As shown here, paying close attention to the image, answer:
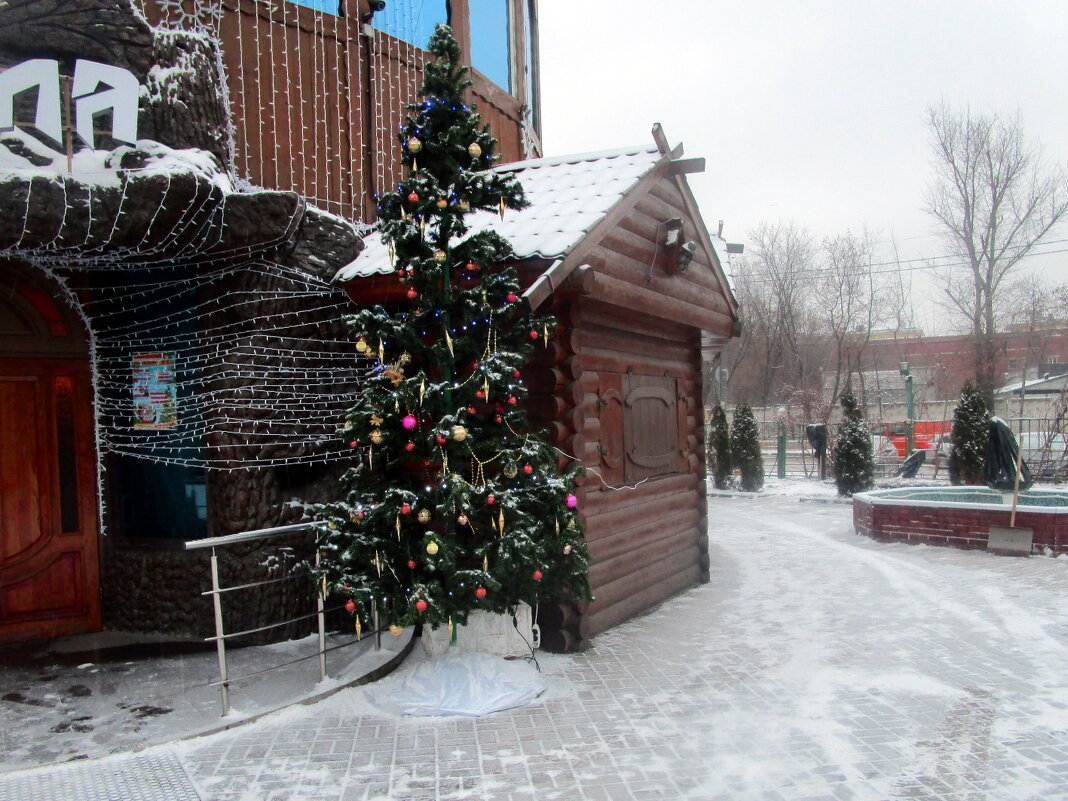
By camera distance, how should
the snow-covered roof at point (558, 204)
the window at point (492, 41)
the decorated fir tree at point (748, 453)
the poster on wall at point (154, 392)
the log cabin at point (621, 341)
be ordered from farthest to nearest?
the decorated fir tree at point (748, 453)
the window at point (492, 41)
the poster on wall at point (154, 392)
the log cabin at point (621, 341)
the snow-covered roof at point (558, 204)

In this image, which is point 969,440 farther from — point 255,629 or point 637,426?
point 255,629

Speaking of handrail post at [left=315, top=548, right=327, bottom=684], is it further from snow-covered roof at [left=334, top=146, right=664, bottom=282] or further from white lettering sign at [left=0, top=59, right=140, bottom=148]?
white lettering sign at [left=0, top=59, right=140, bottom=148]

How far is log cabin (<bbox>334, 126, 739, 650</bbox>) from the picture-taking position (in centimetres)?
629

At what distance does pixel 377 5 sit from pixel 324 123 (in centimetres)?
150

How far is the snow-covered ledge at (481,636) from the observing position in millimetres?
5523

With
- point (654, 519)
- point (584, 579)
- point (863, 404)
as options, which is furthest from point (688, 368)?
point (863, 404)

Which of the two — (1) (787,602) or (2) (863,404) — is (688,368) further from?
(2) (863,404)

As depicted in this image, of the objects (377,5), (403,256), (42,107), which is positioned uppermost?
(377,5)

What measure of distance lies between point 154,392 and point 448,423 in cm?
318

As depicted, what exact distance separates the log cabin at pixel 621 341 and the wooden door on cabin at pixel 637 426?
18 millimetres

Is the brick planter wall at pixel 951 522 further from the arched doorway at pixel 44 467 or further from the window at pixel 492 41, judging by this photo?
the arched doorway at pixel 44 467

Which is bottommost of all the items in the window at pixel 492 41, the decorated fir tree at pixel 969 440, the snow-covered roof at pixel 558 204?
the decorated fir tree at pixel 969 440

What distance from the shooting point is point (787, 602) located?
8.04m

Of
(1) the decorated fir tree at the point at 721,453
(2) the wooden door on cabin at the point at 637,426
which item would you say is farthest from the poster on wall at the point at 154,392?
(1) the decorated fir tree at the point at 721,453
